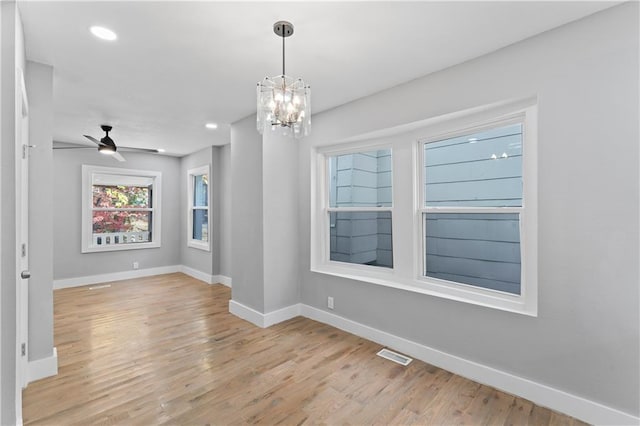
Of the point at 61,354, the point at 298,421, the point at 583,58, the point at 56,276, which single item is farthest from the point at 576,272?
the point at 56,276

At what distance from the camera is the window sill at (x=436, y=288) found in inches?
94.5

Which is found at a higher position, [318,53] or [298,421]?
[318,53]

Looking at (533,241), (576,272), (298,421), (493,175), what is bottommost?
(298,421)

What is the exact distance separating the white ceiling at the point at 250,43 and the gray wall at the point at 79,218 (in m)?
2.76

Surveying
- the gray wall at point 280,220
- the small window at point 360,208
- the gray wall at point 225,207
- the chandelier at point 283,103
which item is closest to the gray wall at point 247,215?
the gray wall at point 280,220

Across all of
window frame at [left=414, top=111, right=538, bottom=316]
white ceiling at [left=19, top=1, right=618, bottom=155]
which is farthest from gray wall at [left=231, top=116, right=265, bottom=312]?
window frame at [left=414, top=111, right=538, bottom=316]

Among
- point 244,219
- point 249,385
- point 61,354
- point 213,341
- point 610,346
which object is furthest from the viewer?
point 244,219

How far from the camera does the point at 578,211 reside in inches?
79.6

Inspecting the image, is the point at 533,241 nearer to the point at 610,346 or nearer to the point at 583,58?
the point at 610,346

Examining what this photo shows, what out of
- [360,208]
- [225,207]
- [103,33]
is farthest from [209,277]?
[103,33]

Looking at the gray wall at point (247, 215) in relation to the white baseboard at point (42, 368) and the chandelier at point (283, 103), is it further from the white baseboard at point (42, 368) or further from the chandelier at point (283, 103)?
the white baseboard at point (42, 368)

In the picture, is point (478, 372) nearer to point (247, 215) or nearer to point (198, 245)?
point (247, 215)

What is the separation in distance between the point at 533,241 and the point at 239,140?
3460mm

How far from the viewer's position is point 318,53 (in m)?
2.38
